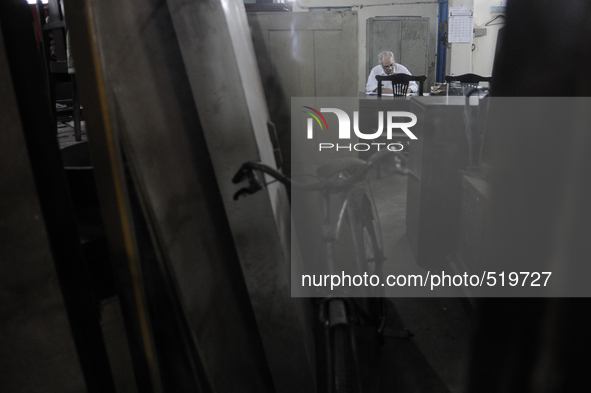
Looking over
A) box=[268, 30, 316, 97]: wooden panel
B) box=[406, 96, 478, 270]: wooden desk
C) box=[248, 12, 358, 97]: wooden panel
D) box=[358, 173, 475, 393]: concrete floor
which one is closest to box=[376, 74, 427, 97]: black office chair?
box=[406, 96, 478, 270]: wooden desk

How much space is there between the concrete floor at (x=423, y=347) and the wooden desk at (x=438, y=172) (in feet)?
0.82

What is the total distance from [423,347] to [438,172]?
1.04 meters

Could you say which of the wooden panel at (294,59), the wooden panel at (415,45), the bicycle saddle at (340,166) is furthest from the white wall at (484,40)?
the bicycle saddle at (340,166)

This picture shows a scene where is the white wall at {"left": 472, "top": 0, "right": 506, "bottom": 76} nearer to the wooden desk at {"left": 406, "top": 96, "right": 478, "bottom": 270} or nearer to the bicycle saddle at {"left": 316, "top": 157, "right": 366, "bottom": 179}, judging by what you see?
the wooden desk at {"left": 406, "top": 96, "right": 478, "bottom": 270}

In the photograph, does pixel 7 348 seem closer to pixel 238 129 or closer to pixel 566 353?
pixel 238 129

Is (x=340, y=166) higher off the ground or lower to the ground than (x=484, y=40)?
lower

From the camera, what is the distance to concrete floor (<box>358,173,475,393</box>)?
1.83 meters

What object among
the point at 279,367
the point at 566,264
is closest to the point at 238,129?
the point at 279,367

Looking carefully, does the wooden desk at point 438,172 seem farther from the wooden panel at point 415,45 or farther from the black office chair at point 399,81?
the wooden panel at point 415,45

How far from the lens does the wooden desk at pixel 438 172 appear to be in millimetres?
2404

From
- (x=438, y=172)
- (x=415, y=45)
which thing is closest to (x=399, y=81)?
(x=438, y=172)

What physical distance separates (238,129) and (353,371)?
877mm

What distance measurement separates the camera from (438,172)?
8.14 feet

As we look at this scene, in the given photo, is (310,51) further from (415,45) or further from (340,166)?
(415,45)
